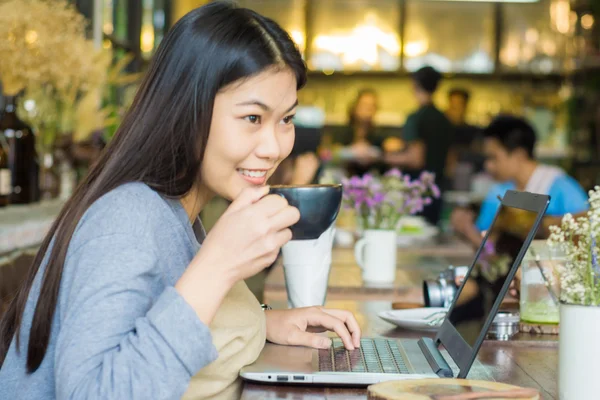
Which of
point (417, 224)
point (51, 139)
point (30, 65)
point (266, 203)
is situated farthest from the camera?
point (417, 224)

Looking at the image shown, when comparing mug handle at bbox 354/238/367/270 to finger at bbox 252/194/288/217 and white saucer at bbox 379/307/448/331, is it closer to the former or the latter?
white saucer at bbox 379/307/448/331

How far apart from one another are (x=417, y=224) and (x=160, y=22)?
12.1ft

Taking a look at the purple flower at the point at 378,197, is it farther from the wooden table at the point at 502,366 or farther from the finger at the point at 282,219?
the finger at the point at 282,219

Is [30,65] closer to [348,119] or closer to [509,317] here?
[509,317]

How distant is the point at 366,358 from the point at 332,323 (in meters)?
0.14

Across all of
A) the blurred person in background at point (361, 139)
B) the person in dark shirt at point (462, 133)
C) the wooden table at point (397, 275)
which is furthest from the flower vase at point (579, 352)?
the person in dark shirt at point (462, 133)

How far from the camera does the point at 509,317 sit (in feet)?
5.52

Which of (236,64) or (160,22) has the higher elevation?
(160,22)

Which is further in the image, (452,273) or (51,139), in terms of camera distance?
(51,139)

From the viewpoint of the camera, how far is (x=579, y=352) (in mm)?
1097

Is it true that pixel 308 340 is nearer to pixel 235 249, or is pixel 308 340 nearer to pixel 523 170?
pixel 235 249

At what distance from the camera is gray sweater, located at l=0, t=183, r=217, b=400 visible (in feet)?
3.25

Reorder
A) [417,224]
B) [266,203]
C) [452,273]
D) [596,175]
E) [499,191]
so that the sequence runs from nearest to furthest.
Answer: [266,203] < [452,273] < [417,224] < [499,191] < [596,175]

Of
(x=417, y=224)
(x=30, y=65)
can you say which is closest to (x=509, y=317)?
(x=30, y=65)
